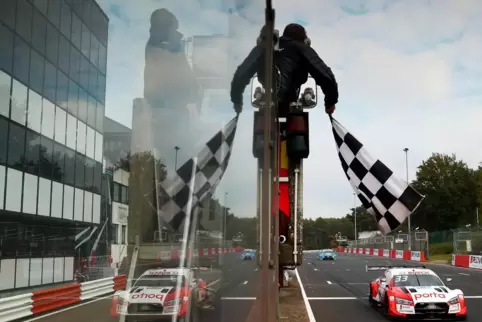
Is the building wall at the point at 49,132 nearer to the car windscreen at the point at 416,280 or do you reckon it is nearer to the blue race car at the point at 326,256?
the car windscreen at the point at 416,280

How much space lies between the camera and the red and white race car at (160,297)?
123 centimetres

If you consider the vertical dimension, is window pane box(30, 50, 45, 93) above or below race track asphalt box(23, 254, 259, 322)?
above

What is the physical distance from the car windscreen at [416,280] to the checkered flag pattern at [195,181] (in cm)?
1223

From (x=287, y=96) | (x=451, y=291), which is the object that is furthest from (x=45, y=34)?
(x=451, y=291)

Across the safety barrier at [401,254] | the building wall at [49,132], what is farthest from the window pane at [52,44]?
the safety barrier at [401,254]

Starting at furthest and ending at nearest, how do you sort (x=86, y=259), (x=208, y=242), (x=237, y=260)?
1. (x=237, y=260)
2. (x=208, y=242)
3. (x=86, y=259)

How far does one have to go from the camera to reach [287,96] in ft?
11.4

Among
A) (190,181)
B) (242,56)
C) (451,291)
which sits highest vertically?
(242,56)

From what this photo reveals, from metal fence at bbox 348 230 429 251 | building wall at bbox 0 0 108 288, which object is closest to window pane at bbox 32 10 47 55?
building wall at bbox 0 0 108 288

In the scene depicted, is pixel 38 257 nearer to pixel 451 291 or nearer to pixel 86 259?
pixel 86 259

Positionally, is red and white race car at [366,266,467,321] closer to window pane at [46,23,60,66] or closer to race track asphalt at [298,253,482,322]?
race track asphalt at [298,253,482,322]

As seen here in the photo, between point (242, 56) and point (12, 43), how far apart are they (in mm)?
1071

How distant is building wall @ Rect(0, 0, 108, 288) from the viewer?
1.03 m

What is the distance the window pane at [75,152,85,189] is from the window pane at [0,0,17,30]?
11.3 inches
